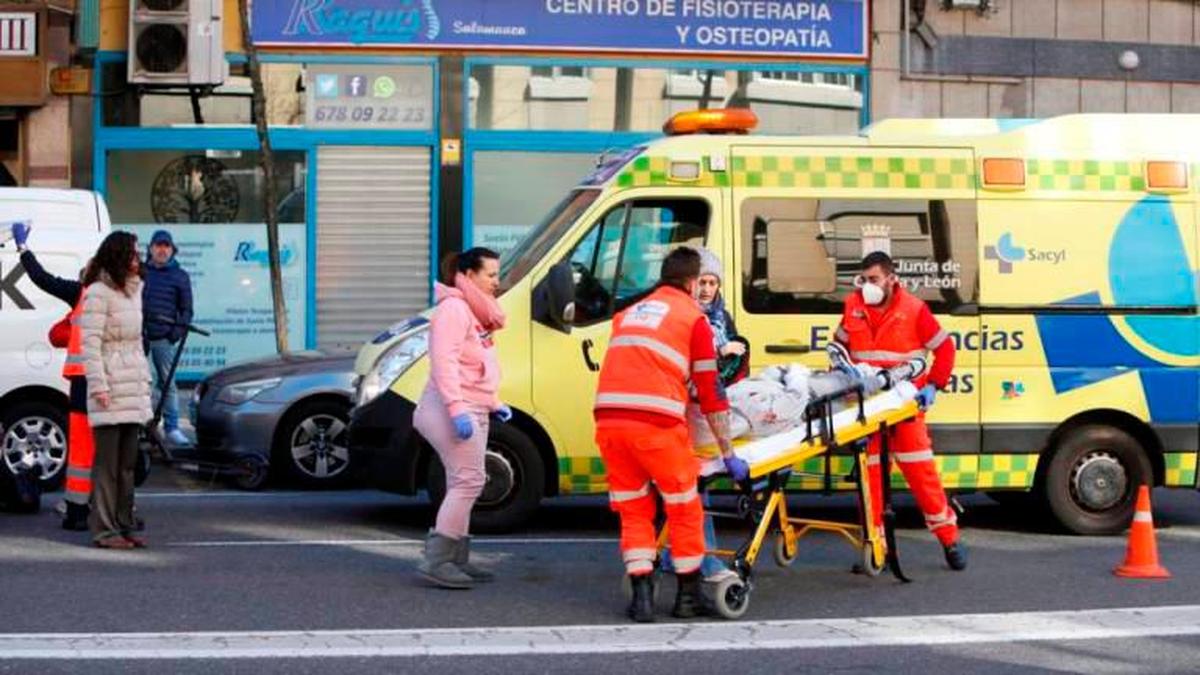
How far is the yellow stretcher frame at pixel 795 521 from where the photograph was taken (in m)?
8.85

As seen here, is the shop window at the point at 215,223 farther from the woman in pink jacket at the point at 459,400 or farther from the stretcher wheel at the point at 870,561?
the stretcher wheel at the point at 870,561

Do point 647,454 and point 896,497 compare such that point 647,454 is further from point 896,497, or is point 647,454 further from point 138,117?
point 138,117

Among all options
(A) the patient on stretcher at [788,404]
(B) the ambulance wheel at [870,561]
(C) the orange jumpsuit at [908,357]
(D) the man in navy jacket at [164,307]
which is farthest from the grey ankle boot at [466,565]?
(D) the man in navy jacket at [164,307]

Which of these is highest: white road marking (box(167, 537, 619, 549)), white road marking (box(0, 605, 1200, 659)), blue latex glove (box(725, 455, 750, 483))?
blue latex glove (box(725, 455, 750, 483))

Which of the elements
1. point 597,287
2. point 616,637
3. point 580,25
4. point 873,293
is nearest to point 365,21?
point 580,25

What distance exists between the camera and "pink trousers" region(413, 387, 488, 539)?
945 cm

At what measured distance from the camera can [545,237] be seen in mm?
11477

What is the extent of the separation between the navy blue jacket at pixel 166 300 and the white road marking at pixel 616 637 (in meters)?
7.19

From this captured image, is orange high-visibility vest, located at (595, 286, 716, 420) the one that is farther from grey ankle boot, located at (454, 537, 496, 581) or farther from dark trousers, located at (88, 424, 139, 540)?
dark trousers, located at (88, 424, 139, 540)

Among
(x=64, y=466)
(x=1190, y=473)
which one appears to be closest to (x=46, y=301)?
(x=64, y=466)

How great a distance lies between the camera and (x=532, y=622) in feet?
28.5

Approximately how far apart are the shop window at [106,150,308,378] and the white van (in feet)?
17.6

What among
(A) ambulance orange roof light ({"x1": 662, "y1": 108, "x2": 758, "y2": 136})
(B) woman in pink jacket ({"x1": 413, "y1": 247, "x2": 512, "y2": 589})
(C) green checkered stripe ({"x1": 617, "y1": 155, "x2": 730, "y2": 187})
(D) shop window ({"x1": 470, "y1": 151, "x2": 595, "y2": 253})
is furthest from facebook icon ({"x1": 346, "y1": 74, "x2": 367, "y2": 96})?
(B) woman in pink jacket ({"x1": 413, "y1": 247, "x2": 512, "y2": 589})

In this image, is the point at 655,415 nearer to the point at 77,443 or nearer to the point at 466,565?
the point at 466,565
